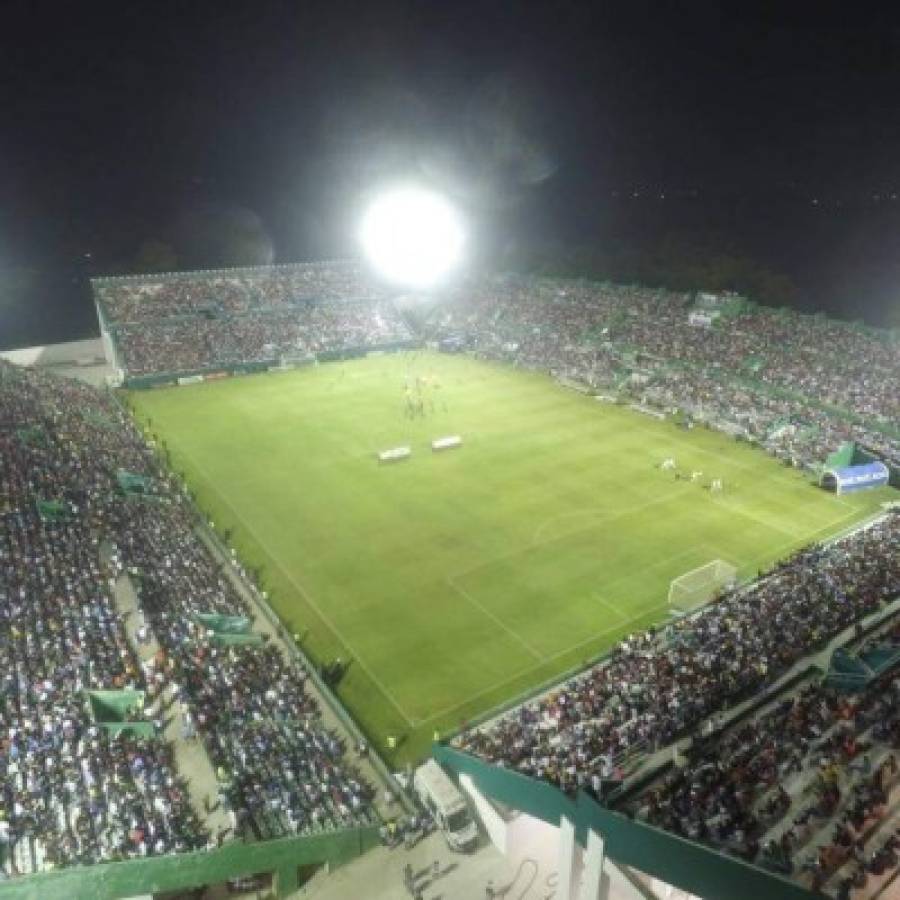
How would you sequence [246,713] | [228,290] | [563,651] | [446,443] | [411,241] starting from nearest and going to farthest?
1. [246,713]
2. [563,651]
3. [446,443]
4. [228,290]
5. [411,241]

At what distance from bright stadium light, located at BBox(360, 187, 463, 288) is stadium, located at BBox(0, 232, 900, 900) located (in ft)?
95.1

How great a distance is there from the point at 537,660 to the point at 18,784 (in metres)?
16.6

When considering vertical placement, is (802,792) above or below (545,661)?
above

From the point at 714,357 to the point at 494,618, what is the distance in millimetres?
37703

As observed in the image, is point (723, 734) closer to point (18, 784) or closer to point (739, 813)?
point (739, 813)

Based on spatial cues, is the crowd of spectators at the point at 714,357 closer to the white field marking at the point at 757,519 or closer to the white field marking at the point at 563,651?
the white field marking at the point at 757,519

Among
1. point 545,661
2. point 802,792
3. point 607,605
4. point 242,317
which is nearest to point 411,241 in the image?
point 242,317

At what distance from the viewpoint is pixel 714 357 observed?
59906 millimetres

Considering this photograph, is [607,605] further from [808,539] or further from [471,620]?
[808,539]

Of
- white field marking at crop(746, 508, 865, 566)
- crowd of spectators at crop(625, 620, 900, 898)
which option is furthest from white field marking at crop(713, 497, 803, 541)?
crowd of spectators at crop(625, 620, 900, 898)

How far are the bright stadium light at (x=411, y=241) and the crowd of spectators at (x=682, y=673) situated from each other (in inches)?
2659

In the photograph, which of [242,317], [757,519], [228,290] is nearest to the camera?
[757,519]

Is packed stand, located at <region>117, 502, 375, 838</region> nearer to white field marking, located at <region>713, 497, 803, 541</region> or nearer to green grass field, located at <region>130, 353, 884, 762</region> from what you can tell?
green grass field, located at <region>130, 353, 884, 762</region>

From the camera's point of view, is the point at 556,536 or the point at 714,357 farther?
the point at 714,357
